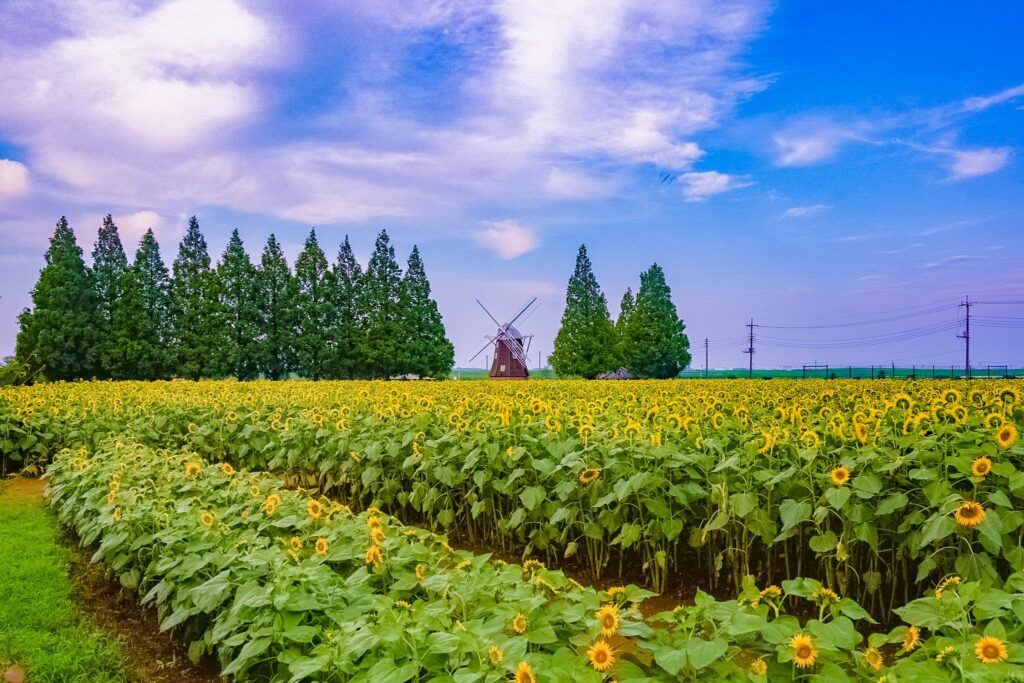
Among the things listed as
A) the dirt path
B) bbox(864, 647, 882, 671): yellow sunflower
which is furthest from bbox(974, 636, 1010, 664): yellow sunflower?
the dirt path

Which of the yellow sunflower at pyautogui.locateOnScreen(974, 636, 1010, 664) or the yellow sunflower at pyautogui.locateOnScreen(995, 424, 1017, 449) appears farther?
the yellow sunflower at pyautogui.locateOnScreen(995, 424, 1017, 449)

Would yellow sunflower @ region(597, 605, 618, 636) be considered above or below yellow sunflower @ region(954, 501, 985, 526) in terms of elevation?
below

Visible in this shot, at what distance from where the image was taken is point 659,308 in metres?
44.7

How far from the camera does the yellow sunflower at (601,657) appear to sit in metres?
2.07

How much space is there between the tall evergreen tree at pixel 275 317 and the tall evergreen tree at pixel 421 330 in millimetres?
5392

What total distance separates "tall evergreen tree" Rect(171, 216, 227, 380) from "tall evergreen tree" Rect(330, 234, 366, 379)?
17.0 ft

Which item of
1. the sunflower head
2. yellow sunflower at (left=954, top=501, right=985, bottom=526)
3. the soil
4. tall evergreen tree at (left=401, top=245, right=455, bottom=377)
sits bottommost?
the soil

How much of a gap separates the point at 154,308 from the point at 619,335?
25.8m

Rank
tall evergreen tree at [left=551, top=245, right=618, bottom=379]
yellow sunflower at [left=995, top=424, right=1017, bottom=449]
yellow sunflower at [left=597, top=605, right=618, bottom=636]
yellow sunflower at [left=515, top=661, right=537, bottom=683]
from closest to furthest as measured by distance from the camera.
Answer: yellow sunflower at [left=515, top=661, right=537, bottom=683], yellow sunflower at [left=597, top=605, right=618, bottom=636], yellow sunflower at [left=995, top=424, right=1017, bottom=449], tall evergreen tree at [left=551, top=245, right=618, bottom=379]

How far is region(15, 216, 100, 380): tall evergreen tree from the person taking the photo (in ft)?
103

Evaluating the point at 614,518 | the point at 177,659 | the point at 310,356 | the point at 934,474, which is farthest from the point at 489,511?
the point at 310,356

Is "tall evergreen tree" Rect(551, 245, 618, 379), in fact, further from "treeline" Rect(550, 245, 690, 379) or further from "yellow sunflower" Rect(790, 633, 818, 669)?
"yellow sunflower" Rect(790, 633, 818, 669)

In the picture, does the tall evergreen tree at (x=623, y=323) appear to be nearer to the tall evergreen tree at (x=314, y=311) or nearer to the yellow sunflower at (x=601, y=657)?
the tall evergreen tree at (x=314, y=311)

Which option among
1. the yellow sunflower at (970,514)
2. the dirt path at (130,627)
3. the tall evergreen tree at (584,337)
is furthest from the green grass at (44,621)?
the tall evergreen tree at (584,337)
